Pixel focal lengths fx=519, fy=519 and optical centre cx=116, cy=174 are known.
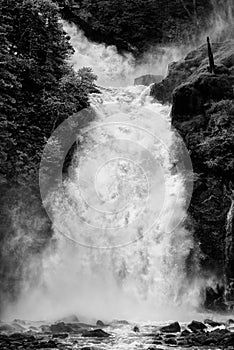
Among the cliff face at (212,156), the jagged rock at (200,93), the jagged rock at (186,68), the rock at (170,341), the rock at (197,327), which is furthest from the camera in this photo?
the jagged rock at (186,68)

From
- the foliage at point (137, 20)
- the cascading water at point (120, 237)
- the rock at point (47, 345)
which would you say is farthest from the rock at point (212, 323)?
the foliage at point (137, 20)

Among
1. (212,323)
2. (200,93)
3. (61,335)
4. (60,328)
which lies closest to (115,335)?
(61,335)

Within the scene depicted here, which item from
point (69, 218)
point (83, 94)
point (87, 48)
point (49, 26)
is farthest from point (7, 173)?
point (87, 48)

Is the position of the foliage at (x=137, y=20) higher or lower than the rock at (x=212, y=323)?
higher

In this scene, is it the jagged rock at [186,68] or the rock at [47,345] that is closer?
the rock at [47,345]

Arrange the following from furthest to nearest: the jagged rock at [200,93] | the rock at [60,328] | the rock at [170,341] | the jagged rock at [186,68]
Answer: the jagged rock at [186,68]
the jagged rock at [200,93]
the rock at [60,328]
the rock at [170,341]

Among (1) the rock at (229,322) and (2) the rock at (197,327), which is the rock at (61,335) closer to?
(2) the rock at (197,327)

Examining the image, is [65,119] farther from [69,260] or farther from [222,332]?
[222,332]

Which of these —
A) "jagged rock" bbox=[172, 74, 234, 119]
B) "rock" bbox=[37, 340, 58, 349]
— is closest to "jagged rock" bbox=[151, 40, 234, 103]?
"jagged rock" bbox=[172, 74, 234, 119]
